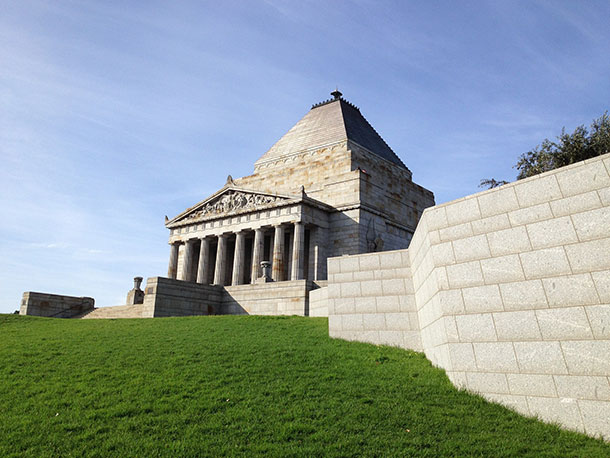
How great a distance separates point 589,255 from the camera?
9.22 m

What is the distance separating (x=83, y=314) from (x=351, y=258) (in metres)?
26.0

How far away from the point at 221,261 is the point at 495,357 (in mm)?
34578

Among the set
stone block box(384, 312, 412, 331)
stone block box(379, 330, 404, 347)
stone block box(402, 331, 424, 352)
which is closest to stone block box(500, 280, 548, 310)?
stone block box(402, 331, 424, 352)

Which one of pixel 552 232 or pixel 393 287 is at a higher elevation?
pixel 552 232

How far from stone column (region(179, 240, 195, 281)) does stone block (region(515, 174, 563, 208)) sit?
38438mm

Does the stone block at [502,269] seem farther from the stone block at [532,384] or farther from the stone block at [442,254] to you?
the stone block at [532,384]

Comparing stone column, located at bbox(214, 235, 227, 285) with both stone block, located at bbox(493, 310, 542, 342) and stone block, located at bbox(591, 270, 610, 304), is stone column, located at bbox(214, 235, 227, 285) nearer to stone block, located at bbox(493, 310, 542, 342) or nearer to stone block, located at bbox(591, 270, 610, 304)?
stone block, located at bbox(493, 310, 542, 342)

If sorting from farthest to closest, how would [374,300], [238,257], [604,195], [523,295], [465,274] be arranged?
[238,257]
[374,300]
[465,274]
[523,295]
[604,195]

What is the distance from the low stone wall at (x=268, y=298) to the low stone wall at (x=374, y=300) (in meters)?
12.9

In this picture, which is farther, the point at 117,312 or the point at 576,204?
the point at 117,312

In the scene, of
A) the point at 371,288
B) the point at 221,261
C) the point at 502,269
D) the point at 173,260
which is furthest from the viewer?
the point at 173,260

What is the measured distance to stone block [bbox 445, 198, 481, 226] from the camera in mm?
11414

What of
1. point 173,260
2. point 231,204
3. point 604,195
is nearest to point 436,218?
point 604,195

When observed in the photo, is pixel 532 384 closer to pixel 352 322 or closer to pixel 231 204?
pixel 352 322
